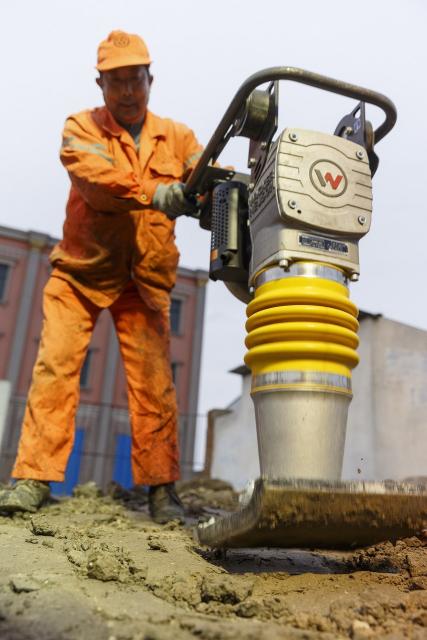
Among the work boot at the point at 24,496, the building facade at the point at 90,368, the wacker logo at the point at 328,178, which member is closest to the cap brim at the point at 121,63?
the wacker logo at the point at 328,178

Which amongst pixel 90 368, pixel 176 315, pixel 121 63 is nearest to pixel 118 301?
pixel 121 63

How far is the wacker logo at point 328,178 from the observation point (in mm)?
1473

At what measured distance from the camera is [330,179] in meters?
1.49

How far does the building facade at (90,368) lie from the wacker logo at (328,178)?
43.9 feet

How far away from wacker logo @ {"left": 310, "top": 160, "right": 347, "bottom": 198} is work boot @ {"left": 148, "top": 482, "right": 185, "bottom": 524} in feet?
4.83

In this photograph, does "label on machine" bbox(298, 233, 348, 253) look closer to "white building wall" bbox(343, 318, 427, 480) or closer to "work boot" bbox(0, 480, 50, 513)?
"work boot" bbox(0, 480, 50, 513)

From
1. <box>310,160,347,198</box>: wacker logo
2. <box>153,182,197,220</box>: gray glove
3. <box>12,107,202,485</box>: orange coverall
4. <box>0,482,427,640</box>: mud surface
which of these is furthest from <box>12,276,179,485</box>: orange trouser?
<box>310,160,347,198</box>: wacker logo

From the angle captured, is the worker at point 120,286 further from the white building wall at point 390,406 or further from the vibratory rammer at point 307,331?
the white building wall at point 390,406

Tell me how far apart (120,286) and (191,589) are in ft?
→ 5.57

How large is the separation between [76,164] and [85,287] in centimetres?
61

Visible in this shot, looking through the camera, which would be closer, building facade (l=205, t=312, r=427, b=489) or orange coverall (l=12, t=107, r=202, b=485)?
orange coverall (l=12, t=107, r=202, b=485)

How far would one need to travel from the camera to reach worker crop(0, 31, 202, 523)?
2322mm

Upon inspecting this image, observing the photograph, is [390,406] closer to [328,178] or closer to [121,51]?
[121,51]

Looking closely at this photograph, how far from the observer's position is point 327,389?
1379mm
